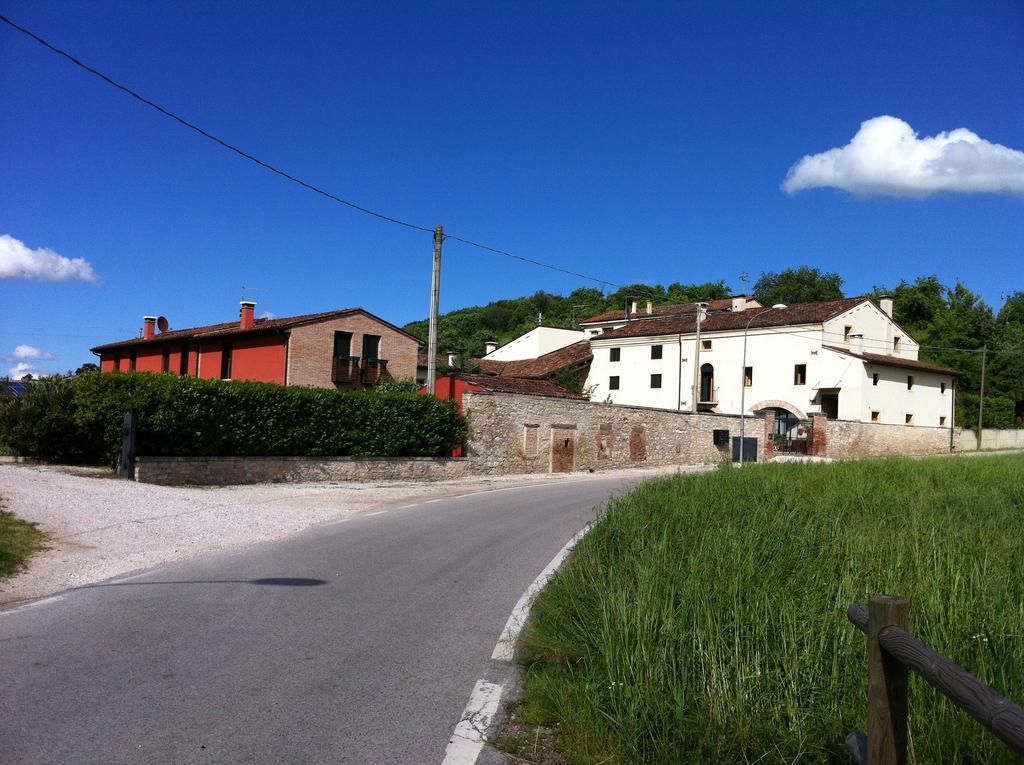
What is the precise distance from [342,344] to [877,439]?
31.7 m

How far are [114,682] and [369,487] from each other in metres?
17.0

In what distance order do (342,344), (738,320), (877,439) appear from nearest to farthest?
(342,344)
(877,439)
(738,320)

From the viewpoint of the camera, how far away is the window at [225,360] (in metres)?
41.2

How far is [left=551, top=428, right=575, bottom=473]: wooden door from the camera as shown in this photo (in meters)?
31.4

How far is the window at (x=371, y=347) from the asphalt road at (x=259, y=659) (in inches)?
1247

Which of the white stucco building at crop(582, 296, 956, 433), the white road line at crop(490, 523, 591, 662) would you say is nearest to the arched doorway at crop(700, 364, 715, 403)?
the white stucco building at crop(582, 296, 956, 433)

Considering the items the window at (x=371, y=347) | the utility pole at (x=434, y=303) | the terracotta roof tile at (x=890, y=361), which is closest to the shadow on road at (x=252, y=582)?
the utility pole at (x=434, y=303)

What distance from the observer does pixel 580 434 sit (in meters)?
32.7

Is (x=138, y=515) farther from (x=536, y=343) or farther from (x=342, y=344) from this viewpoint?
(x=536, y=343)

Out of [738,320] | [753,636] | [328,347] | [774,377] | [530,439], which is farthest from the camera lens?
[738,320]

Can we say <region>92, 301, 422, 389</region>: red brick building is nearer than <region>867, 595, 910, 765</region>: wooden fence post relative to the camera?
No

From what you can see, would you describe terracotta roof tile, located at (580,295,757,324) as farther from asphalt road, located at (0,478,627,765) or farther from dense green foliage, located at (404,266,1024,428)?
asphalt road, located at (0,478,627,765)

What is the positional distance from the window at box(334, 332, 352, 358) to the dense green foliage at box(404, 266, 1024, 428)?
26.8m

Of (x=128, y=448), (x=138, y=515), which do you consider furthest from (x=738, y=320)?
(x=138, y=515)
